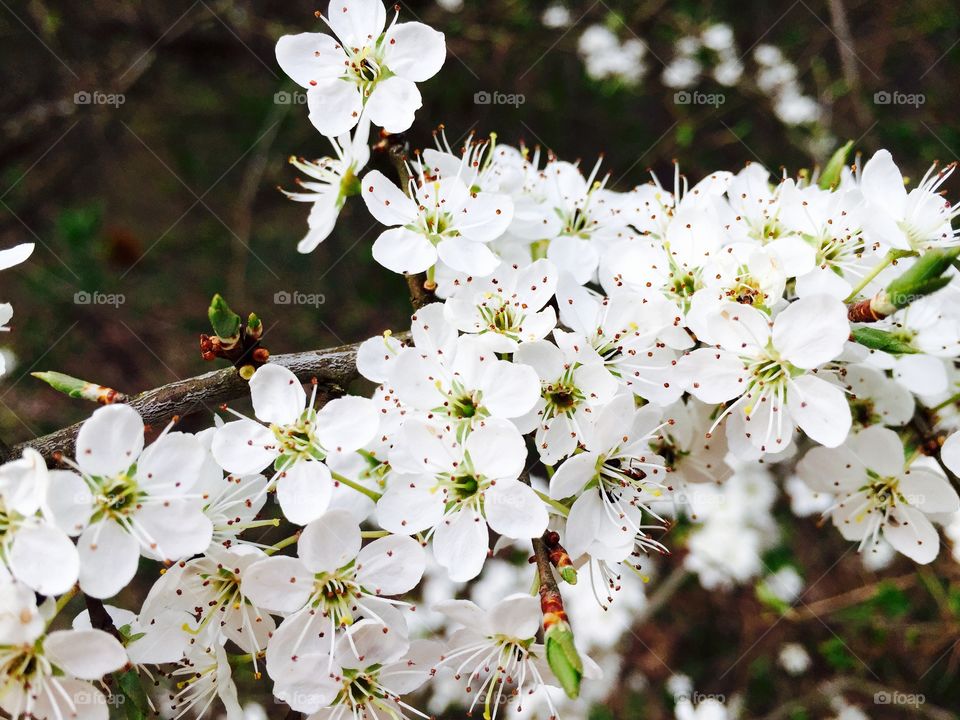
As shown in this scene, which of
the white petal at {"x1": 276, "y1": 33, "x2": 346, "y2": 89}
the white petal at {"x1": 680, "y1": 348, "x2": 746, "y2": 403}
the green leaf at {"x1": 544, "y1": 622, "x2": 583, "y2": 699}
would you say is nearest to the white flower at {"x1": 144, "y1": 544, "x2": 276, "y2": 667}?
the green leaf at {"x1": 544, "y1": 622, "x2": 583, "y2": 699}

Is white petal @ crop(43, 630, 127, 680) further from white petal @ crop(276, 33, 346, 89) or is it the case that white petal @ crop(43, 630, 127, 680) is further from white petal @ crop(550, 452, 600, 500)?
white petal @ crop(276, 33, 346, 89)

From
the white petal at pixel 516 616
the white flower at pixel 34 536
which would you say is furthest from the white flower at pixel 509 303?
the white flower at pixel 34 536

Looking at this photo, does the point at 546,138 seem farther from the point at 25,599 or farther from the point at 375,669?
the point at 25,599

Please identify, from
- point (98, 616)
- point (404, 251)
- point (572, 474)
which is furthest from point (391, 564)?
point (404, 251)

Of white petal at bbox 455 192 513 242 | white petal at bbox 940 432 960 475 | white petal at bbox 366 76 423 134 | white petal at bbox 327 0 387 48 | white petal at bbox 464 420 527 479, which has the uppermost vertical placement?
white petal at bbox 327 0 387 48

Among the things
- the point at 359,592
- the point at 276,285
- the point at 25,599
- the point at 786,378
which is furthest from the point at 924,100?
the point at 25,599
